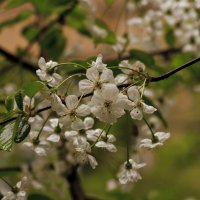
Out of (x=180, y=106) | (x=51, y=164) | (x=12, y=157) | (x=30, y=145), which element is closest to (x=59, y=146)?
(x=51, y=164)

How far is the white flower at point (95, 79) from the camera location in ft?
1.87

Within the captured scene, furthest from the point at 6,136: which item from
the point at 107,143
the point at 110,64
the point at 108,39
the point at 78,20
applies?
the point at 78,20

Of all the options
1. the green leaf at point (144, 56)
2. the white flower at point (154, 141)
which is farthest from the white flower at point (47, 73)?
the green leaf at point (144, 56)

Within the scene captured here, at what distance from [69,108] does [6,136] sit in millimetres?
69

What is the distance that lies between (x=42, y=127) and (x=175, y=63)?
16.9 inches

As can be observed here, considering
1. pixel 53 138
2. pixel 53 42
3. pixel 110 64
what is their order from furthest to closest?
pixel 53 42, pixel 110 64, pixel 53 138

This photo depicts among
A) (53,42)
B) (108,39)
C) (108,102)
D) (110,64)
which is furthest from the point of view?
(53,42)

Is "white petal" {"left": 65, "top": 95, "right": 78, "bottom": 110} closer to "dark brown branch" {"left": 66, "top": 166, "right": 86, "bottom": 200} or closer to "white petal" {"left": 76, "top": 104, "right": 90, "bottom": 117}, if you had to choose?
"white petal" {"left": 76, "top": 104, "right": 90, "bottom": 117}

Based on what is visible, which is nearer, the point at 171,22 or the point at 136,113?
the point at 136,113

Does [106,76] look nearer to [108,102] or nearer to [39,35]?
[108,102]

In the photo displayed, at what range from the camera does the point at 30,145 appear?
67 cm

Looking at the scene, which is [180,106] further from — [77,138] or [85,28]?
[77,138]

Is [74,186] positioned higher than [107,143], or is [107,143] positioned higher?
[107,143]

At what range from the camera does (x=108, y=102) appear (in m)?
0.56
